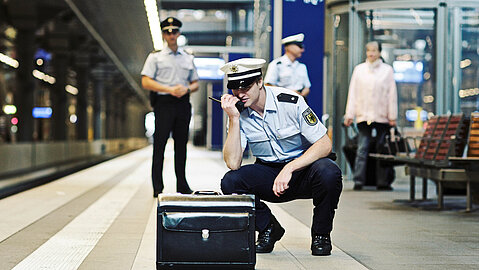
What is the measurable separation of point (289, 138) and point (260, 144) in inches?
7.2

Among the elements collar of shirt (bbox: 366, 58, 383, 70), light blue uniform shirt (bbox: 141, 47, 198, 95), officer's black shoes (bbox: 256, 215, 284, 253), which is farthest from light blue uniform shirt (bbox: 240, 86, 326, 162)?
collar of shirt (bbox: 366, 58, 383, 70)

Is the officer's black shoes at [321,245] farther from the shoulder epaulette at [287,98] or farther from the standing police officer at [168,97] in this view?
the standing police officer at [168,97]

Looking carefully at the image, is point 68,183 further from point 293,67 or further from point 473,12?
point 473,12

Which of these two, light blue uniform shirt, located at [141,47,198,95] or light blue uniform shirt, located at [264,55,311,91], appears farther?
light blue uniform shirt, located at [264,55,311,91]

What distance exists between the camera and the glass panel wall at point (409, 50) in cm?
1273

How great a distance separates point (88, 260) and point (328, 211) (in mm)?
1413

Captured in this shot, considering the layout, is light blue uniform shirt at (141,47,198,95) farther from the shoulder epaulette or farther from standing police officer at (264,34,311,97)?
the shoulder epaulette

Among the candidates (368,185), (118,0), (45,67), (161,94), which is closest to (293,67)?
(161,94)

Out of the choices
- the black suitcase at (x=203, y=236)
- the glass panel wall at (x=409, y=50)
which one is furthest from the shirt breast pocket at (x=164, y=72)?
the glass panel wall at (x=409, y=50)

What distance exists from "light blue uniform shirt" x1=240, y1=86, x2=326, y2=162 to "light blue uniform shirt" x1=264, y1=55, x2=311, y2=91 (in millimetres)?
4483

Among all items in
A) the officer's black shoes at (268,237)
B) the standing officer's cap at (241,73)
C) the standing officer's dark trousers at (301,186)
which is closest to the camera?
the standing officer's cap at (241,73)

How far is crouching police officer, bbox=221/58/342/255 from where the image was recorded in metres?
4.62

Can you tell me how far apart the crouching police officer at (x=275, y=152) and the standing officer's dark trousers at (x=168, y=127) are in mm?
3710

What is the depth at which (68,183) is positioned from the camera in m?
12.0
